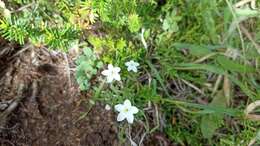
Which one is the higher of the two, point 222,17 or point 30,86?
point 222,17

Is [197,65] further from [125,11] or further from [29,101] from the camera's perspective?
[29,101]

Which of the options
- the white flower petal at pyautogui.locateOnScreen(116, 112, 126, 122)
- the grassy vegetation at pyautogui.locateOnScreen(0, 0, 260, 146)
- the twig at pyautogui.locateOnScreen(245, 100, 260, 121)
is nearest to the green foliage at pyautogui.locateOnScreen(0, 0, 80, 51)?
the grassy vegetation at pyautogui.locateOnScreen(0, 0, 260, 146)

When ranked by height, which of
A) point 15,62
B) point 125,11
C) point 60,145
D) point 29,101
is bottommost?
point 60,145

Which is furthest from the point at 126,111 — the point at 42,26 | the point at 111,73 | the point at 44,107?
the point at 42,26

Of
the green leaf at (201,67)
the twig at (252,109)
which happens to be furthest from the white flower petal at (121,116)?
the twig at (252,109)

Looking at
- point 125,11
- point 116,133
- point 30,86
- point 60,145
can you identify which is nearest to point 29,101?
point 30,86

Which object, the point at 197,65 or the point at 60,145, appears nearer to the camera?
the point at 60,145

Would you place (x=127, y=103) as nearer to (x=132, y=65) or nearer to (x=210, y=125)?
(x=132, y=65)
